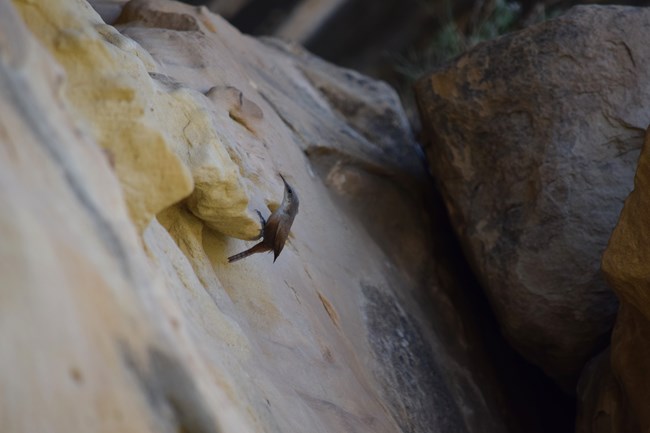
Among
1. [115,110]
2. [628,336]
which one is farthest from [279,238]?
[628,336]

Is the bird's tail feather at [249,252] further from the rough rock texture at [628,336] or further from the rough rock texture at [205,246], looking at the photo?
the rough rock texture at [628,336]

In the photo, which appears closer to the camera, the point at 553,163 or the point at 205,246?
the point at 205,246

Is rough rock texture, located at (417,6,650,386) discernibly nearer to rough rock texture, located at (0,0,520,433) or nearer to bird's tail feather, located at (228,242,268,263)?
rough rock texture, located at (0,0,520,433)

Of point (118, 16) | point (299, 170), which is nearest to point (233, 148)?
point (299, 170)

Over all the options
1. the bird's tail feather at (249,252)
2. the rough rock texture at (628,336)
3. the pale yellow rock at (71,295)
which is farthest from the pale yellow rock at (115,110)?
the rough rock texture at (628,336)

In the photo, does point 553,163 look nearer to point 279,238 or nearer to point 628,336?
point 628,336

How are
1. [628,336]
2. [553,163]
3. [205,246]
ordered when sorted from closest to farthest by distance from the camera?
[205,246] < [628,336] < [553,163]

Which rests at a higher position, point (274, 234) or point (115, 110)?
point (115, 110)

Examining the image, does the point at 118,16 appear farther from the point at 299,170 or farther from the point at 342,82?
the point at 342,82
